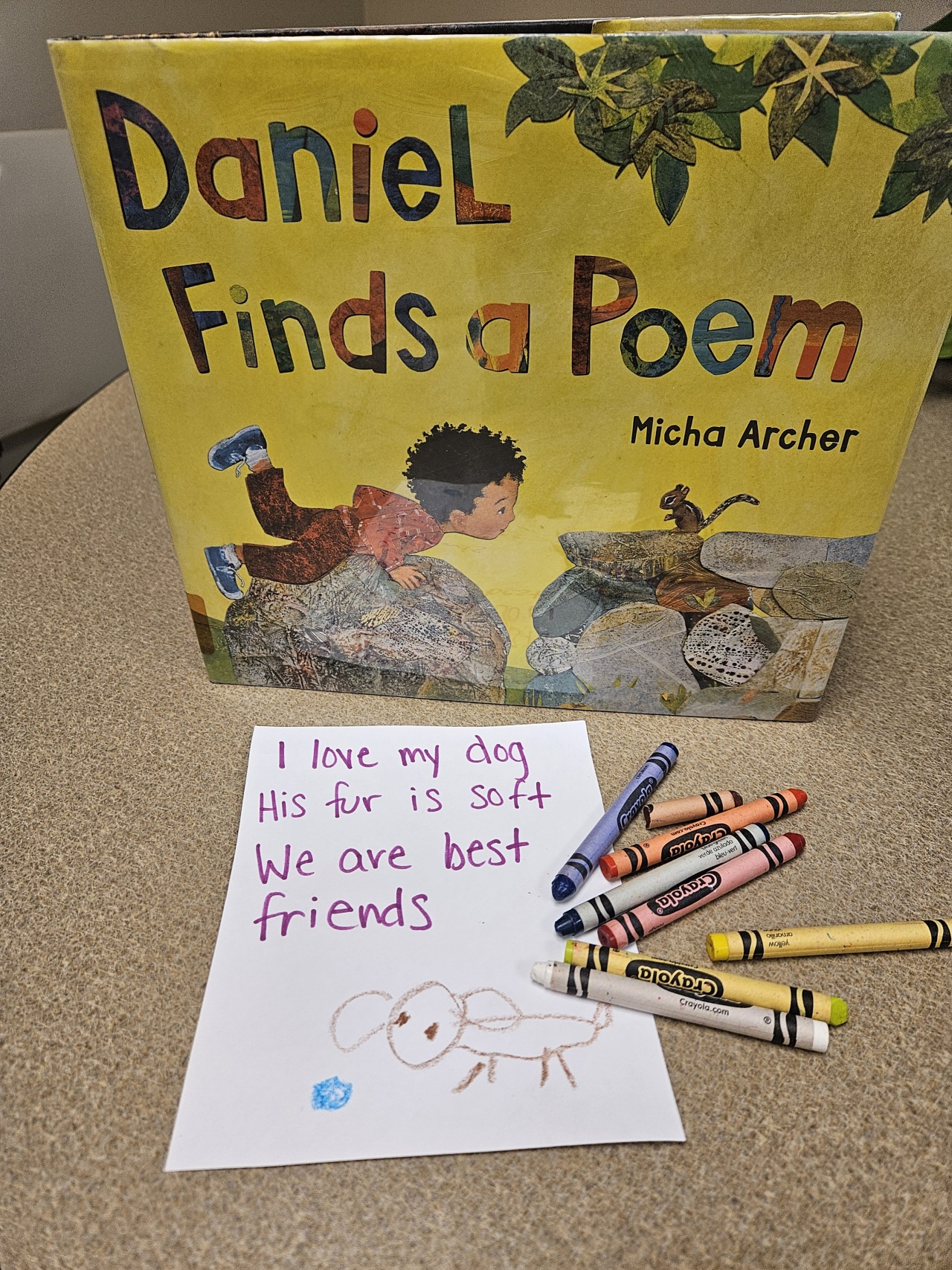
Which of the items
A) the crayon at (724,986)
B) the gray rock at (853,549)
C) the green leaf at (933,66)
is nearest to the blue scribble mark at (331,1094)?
the crayon at (724,986)

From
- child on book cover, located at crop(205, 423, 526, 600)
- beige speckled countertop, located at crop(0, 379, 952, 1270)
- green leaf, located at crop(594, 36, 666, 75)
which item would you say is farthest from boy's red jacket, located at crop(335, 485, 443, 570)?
green leaf, located at crop(594, 36, 666, 75)

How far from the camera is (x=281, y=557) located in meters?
0.50

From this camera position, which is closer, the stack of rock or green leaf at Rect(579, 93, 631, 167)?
green leaf at Rect(579, 93, 631, 167)

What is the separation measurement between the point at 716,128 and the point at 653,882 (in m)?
0.33

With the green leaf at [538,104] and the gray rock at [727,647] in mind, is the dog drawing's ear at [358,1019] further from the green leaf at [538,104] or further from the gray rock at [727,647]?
Answer: the green leaf at [538,104]

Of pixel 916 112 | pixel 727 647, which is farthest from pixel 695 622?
pixel 916 112

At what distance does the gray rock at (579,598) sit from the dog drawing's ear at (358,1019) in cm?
22

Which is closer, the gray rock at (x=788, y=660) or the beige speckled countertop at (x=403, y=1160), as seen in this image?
the beige speckled countertop at (x=403, y=1160)

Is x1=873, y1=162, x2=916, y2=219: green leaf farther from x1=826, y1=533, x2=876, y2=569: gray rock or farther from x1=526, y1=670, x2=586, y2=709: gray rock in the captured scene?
x1=526, y1=670, x2=586, y2=709: gray rock

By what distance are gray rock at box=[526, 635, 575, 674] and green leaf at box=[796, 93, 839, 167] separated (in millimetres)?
263

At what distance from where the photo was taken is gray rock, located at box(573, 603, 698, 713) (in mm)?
495

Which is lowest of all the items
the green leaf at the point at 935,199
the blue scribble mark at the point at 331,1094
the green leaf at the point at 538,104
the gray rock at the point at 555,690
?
the gray rock at the point at 555,690

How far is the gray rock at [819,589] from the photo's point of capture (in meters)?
0.47

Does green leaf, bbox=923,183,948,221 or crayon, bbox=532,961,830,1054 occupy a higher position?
green leaf, bbox=923,183,948,221
